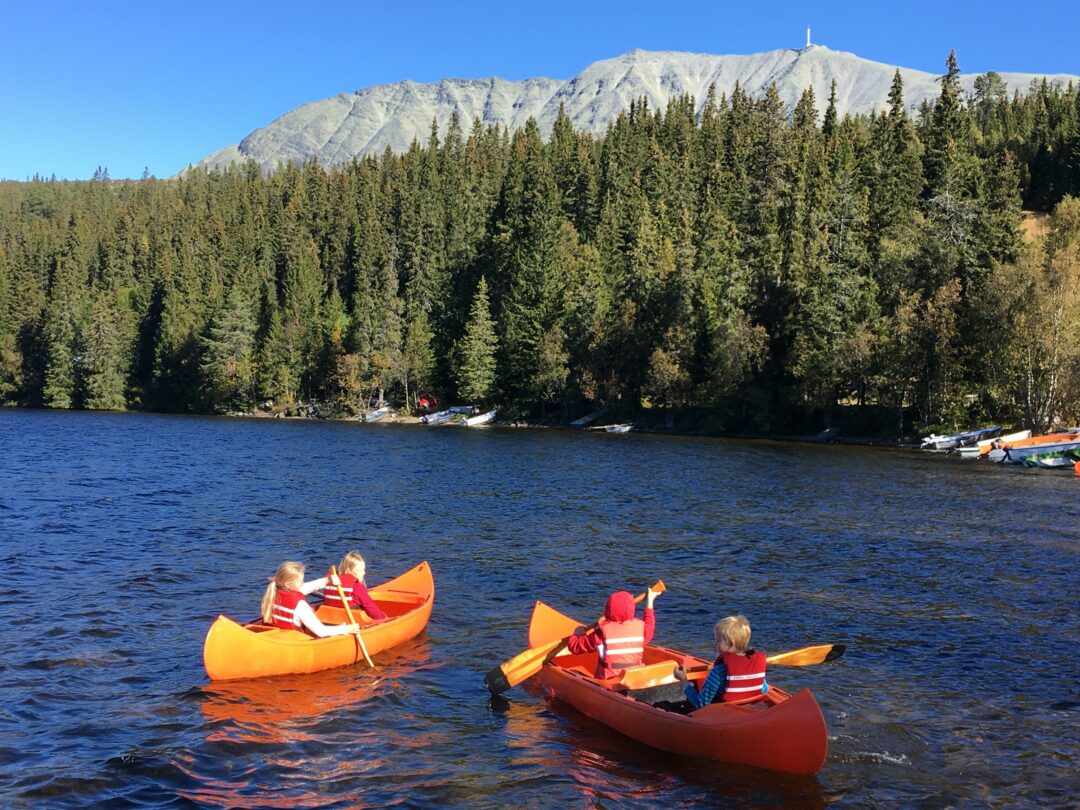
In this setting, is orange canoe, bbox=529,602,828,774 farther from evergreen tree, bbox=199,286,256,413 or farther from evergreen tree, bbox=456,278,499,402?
evergreen tree, bbox=199,286,256,413

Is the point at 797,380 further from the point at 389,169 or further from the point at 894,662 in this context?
the point at 389,169

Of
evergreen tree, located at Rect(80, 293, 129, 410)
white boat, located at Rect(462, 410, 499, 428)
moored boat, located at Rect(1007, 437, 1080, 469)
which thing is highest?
evergreen tree, located at Rect(80, 293, 129, 410)

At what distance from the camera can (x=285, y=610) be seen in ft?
43.0

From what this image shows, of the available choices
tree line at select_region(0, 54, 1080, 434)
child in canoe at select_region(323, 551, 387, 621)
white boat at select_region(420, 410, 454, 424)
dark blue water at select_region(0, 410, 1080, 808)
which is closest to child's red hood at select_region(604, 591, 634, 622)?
dark blue water at select_region(0, 410, 1080, 808)

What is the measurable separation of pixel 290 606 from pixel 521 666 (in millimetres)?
3765

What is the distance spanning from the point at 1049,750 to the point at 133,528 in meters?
23.4

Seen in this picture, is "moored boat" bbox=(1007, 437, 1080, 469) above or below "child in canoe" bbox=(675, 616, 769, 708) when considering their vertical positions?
above

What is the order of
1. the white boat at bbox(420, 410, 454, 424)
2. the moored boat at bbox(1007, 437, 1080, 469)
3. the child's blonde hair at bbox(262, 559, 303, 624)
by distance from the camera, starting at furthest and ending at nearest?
the white boat at bbox(420, 410, 454, 424) → the moored boat at bbox(1007, 437, 1080, 469) → the child's blonde hair at bbox(262, 559, 303, 624)

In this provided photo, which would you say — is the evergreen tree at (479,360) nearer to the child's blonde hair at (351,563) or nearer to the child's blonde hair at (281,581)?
the child's blonde hair at (351,563)

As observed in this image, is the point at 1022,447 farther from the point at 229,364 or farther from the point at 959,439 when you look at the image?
the point at 229,364

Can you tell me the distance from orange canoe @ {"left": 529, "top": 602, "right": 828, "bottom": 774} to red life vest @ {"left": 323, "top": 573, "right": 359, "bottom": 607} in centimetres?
374

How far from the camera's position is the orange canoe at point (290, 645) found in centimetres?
1229

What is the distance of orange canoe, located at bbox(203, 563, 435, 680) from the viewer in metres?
12.3

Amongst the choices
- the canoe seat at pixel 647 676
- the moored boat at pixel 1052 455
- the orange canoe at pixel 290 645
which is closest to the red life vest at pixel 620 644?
the canoe seat at pixel 647 676
